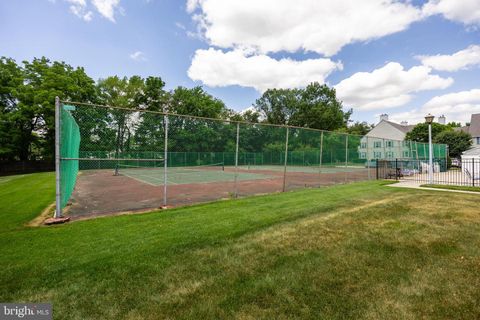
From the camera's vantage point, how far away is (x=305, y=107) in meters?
55.2

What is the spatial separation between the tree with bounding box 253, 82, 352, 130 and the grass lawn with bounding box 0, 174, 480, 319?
5068 cm

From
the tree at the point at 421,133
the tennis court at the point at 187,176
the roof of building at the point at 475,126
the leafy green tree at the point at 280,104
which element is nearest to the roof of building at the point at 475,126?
the roof of building at the point at 475,126

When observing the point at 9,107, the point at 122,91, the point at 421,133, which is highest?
the point at 122,91

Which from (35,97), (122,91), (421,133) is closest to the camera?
(35,97)

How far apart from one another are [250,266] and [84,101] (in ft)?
130

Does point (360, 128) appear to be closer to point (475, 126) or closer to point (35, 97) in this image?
point (475, 126)

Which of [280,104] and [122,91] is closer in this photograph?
[122,91]

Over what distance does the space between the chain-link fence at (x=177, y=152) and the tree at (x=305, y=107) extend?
98.7 ft

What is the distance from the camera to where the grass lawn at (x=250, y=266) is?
244cm

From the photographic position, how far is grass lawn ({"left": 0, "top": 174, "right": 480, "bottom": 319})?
2.44 metres

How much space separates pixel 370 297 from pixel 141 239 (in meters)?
3.64

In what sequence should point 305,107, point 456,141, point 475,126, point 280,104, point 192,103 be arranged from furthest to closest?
point 280,104 → point 305,107 → point 192,103 → point 475,126 → point 456,141

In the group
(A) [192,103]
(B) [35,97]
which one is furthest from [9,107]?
(A) [192,103]

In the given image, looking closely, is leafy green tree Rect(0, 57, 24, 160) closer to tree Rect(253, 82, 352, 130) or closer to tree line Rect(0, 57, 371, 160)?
tree line Rect(0, 57, 371, 160)
